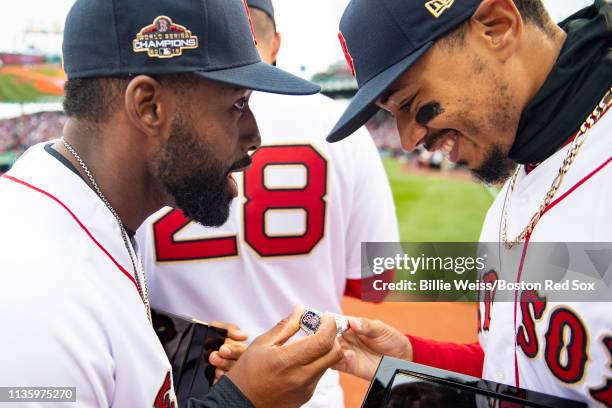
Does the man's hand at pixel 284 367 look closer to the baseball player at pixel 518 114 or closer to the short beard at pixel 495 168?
the baseball player at pixel 518 114

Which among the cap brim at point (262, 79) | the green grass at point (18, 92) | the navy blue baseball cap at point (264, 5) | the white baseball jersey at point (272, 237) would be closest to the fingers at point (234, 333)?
the white baseball jersey at point (272, 237)

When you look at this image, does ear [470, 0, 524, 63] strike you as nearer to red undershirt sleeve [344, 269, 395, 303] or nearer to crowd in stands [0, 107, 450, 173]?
red undershirt sleeve [344, 269, 395, 303]

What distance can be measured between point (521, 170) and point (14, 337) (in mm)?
1590

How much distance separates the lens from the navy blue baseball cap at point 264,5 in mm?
2201

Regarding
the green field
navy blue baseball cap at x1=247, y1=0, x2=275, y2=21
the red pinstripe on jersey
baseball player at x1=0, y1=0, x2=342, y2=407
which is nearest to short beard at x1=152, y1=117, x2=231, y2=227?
baseball player at x1=0, y1=0, x2=342, y2=407

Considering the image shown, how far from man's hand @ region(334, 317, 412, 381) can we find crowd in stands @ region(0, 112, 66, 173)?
58.4 feet

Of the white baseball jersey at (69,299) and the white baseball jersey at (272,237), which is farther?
the white baseball jersey at (272,237)

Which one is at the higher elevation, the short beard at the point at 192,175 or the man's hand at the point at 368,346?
the short beard at the point at 192,175

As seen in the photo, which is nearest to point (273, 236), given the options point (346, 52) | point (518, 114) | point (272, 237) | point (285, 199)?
point (272, 237)

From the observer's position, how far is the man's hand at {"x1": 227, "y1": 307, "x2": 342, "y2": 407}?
4.35 ft

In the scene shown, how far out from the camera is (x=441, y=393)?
1.17 m

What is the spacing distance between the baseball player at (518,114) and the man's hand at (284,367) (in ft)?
1.73

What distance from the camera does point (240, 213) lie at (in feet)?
6.38

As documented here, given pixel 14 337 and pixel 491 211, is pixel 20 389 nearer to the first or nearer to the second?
pixel 14 337
